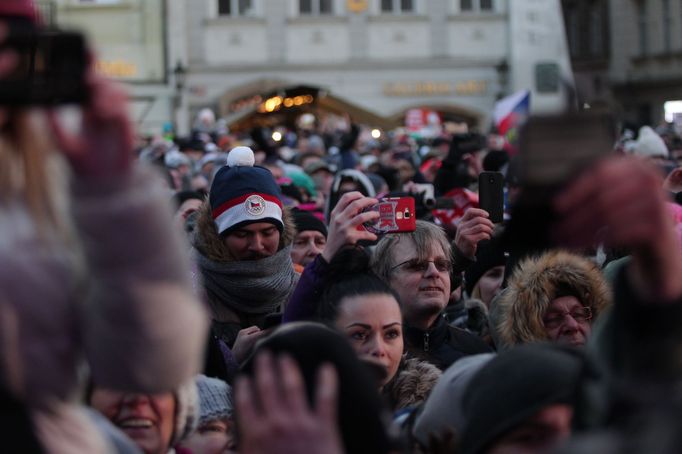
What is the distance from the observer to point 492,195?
5.95 m

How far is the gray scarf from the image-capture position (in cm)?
592

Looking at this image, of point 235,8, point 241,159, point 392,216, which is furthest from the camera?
point 235,8

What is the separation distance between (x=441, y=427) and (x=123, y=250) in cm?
122

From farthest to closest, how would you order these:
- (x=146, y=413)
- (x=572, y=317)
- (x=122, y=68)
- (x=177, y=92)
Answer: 1. (x=177, y=92)
2. (x=122, y=68)
3. (x=572, y=317)
4. (x=146, y=413)

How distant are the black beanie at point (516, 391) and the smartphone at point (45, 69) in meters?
1.09

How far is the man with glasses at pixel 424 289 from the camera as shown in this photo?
5.68 metres

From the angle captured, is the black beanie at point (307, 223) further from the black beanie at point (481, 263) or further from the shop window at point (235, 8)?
the shop window at point (235, 8)

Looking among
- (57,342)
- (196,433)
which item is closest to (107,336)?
(57,342)

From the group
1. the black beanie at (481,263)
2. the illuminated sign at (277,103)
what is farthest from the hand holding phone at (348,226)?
the illuminated sign at (277,103)

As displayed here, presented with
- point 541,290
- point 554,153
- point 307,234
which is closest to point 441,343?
point 541,290

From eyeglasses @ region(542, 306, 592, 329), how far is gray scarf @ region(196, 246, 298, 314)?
1.20m

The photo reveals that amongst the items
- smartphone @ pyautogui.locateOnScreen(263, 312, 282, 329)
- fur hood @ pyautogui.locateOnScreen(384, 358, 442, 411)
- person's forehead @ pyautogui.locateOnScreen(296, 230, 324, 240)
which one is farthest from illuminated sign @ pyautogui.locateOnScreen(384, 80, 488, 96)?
fur hood @ pyautogui.locateOnScreen(384, 358, 442, 411)

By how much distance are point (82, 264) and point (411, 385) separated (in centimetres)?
234

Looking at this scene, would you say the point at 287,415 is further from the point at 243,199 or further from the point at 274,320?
the point at 243,199
